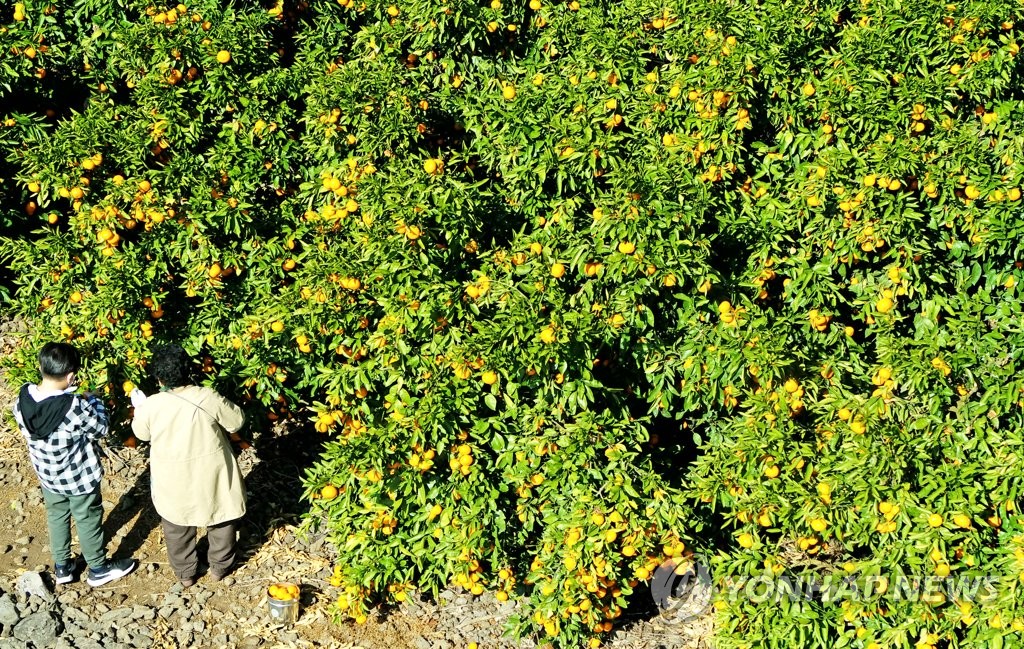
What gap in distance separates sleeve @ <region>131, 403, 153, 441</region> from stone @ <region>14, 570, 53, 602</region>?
0.88 m

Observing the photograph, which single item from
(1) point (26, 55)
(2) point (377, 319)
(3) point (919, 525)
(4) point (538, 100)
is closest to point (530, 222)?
(4) point (538, 100)

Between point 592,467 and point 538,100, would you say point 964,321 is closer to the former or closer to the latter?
point 592,467

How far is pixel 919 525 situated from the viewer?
12.3 ft

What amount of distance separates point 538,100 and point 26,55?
262cm

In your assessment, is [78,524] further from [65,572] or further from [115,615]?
[115,615]

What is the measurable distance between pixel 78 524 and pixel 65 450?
39 cm

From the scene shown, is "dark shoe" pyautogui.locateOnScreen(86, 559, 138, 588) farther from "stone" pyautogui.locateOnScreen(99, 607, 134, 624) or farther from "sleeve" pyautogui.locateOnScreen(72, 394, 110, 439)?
"sleeve" pyautogui.locateOnScreen(72, 394, 110, 439)

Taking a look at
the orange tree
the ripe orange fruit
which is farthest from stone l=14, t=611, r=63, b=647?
the ripe orange fruit

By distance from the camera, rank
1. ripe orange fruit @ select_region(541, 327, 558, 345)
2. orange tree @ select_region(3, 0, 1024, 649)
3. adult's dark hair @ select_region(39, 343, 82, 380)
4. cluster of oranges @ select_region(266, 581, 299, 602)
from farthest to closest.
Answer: cluster of oranges @ select_region(266, 581, 299, 602), adult's dark hair @ select_region(39, 343, 82, 380), orange tree @ select_region(3, 0, 1024, 649), ripe orange fruit @ select_region(541, 327, 558, 345)

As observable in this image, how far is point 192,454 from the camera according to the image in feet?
14.5

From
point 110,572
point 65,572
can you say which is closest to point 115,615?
point 110,572

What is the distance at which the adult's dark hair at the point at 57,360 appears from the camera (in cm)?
421

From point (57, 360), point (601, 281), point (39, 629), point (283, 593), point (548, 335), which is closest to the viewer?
point (548, 335)

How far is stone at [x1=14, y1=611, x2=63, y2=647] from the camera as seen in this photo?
4293 millimetres
